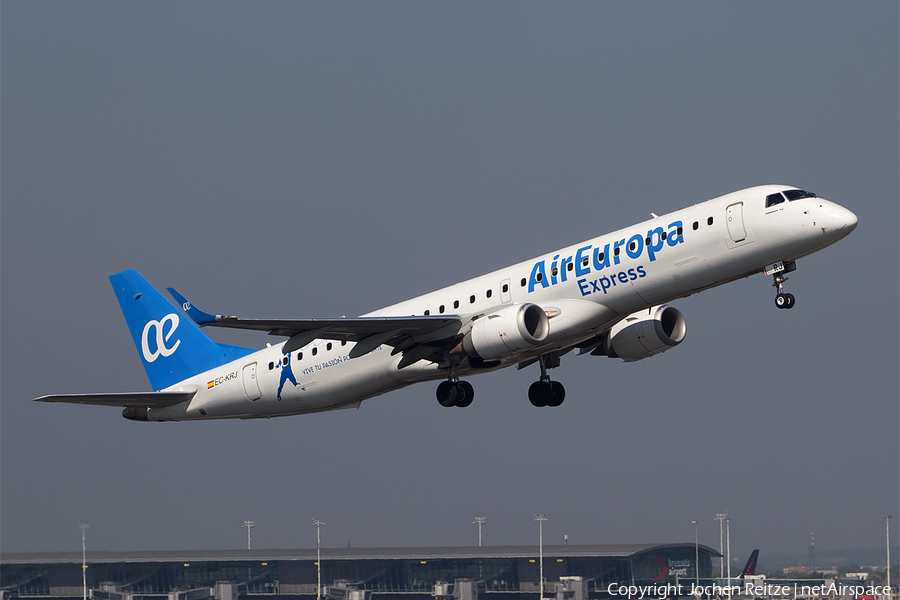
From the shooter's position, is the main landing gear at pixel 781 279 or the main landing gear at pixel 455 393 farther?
the main landing gear at pixel 455 393

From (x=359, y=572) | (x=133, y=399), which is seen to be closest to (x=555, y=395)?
(x=133, y=399)

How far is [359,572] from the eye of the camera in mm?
93438

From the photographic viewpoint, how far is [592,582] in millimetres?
88625

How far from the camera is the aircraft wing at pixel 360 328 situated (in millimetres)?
32219

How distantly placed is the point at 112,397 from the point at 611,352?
708 inches

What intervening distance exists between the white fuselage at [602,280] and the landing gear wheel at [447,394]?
0.38 meters

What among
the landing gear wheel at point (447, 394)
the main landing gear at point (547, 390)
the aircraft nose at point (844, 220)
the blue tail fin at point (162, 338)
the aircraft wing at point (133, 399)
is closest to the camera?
the aircraft nose at point (844, 220)

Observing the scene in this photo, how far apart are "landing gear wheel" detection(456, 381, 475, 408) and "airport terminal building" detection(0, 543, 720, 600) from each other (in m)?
51.5

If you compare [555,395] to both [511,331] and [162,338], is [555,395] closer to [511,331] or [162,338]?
[511,331]

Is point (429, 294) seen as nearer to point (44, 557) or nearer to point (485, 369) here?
point (485, 369)

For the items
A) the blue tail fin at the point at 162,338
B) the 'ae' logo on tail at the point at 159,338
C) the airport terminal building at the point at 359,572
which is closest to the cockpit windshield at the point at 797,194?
the blue tail fin at the point at 162,338

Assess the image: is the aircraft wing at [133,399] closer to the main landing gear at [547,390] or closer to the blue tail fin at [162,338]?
the blue tail fin at [162,338]

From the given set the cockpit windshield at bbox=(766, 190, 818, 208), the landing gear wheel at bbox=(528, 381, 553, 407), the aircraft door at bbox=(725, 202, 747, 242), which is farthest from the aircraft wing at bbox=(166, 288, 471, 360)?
the cockpit windshield at bbox=(766, 190, 818, 208)

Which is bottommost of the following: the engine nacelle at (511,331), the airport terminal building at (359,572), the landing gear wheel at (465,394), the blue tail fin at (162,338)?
the airport terminal building at (359,572)
